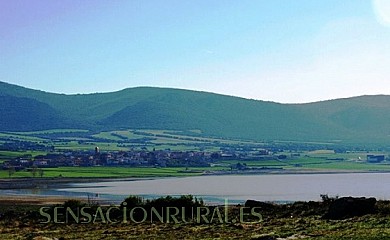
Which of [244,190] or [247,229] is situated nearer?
[247,229]

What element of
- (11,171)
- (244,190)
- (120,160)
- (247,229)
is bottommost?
(244,190)

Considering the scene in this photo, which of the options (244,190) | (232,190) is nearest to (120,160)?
(232,190)

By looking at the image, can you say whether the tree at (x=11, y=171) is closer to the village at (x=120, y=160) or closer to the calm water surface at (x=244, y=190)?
the village at (x=120, y=160)

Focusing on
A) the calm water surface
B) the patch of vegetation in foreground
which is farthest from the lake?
the patch of vegetation in foreground

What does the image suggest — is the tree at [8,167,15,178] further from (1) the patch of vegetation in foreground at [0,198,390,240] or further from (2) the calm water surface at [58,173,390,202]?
(1) the patch of vegetation in foreground at [0,198,390,240]

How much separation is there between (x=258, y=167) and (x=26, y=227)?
102 m

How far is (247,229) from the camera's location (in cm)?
2667

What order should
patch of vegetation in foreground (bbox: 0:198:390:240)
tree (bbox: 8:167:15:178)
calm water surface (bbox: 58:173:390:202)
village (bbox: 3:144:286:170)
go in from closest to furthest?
patch of vegetation in foreground (bbox: 0:198:390:240) < calm water surface (bbox: 58:173:390:202) < tree (bbox: 8:167:15:178) < village (bbox: 3:144:286:170)

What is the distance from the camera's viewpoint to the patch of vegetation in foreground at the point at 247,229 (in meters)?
22.7

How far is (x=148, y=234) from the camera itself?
86.3 ft

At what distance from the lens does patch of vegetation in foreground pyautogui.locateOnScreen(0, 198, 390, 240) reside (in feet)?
74.4

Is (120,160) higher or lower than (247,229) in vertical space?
higher

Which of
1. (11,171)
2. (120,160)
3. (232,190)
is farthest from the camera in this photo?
(120,160)

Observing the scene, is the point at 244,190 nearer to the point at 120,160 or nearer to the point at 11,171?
the point at 11,171
